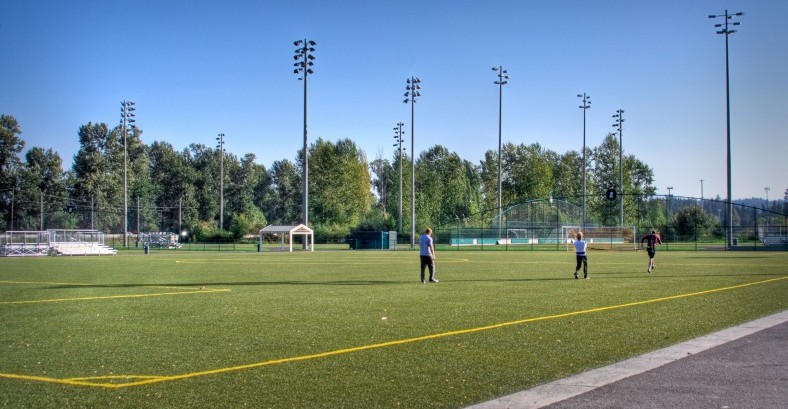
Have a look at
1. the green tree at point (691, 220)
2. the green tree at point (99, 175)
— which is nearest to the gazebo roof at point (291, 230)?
the green tree at point (99, 175)

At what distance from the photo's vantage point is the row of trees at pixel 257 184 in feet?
311

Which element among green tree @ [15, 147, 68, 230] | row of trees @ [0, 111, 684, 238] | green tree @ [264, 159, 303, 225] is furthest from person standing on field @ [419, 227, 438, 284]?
green tree @ [264, 159, 303, 225]

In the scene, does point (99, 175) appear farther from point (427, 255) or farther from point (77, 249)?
point (427, 255)

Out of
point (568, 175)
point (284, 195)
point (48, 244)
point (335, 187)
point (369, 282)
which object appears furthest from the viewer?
point (284, 195)

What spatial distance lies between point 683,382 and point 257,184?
140122 millimetres

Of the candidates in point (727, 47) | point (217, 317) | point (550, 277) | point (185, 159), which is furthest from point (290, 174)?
point (217, 317)

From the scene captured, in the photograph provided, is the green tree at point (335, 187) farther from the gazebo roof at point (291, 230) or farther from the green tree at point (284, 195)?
the gazebo roof at point (291, 230)

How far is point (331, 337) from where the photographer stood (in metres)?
11.1

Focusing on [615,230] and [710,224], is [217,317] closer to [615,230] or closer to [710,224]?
[615,230]

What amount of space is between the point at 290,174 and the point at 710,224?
84.9m

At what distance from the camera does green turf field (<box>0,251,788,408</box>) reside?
24.4ft

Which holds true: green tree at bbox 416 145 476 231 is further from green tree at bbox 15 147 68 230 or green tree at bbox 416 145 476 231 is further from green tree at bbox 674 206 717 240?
green tree at bbox 15 147 68 230

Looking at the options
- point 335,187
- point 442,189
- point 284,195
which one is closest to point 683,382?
point 335,187

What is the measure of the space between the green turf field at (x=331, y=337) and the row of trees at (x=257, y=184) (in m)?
68.1
